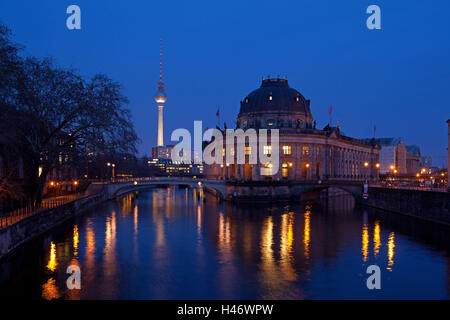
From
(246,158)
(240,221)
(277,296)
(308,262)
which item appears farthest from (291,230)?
(246,158)

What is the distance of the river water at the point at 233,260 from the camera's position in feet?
78.6

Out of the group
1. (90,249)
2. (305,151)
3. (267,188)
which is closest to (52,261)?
(90,249)

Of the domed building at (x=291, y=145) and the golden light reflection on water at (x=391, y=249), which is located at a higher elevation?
the domed building at (x=291, y=145)

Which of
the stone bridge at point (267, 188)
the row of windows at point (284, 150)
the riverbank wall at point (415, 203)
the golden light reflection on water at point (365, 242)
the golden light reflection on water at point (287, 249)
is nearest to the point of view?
the golden light reflection on water at point (287, 249)

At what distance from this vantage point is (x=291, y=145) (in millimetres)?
97438

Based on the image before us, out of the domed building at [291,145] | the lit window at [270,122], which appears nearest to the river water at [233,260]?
the domed building at [291,145]

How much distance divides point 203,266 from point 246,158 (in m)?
68.9

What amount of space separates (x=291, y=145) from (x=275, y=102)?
52.9ft

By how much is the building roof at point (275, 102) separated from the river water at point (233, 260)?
58.0 meters

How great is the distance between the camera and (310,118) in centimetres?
11344

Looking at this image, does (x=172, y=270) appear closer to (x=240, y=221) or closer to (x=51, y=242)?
(x=51, y=242)

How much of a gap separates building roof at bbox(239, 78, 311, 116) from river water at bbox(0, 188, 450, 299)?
58.0m

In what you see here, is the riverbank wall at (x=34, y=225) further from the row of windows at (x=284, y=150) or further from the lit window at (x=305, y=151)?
the lit window at (x=305, y=151)
